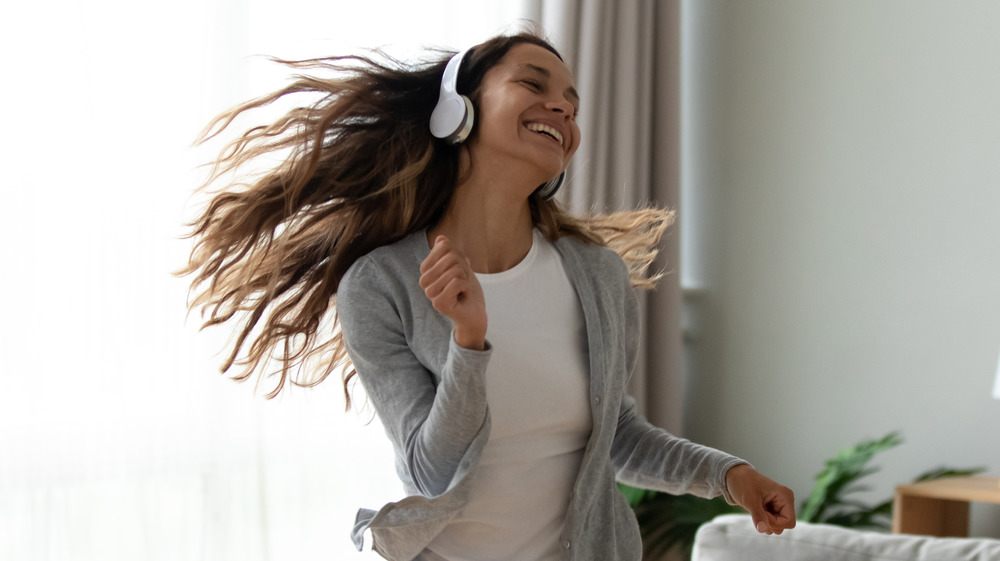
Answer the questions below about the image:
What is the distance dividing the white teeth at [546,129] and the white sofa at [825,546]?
27.5 inches

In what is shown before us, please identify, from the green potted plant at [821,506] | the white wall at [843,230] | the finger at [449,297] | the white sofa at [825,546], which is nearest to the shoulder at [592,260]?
the finger at [449,297]

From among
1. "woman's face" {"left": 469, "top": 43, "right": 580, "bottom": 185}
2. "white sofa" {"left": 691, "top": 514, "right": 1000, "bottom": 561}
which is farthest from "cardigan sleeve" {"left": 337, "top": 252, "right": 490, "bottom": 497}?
"white sofa" {"left": 691, "top": 514, "right": 1000, "bottom": 561}

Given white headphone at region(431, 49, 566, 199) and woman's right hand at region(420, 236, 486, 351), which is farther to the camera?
white headphone at region(431, 49, 566, 199)

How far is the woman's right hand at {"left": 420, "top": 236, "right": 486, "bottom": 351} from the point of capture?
93 cm

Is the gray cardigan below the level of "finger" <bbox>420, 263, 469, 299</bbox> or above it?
below

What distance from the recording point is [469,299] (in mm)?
954

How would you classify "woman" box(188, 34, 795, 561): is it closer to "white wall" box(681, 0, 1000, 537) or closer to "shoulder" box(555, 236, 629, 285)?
"shoulder" box(555, 236, 629, 285)

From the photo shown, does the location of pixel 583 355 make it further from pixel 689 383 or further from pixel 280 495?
pixel 689 383

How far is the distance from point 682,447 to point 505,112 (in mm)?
512

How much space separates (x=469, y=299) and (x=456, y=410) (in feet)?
0.41

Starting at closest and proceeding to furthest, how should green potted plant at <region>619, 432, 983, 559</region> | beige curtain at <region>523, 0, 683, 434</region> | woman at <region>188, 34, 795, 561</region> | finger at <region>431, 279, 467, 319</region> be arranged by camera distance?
finger at <region>431, 279, 467, 319</region>
woman at <region>188, 34, 795, 561</region>
green potted plant at <region>619, 432, 983, 559</region>
beige curtain at <region>523, 0, 683, 434</region>

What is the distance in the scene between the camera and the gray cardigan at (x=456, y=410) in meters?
1.02

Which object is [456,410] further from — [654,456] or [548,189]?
[548,189]

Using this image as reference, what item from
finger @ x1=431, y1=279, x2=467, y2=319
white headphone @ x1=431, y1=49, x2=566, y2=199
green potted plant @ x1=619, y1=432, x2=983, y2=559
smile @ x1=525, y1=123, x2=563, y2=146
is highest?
white headphone @ x1=431, y1=49, x2=566, y2=199
